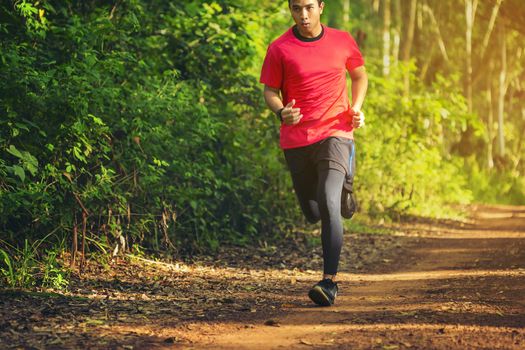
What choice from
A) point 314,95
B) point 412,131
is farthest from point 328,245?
point 412,131

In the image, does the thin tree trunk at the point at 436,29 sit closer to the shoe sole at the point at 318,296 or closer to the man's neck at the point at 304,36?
the man's neck at the point at 304,36

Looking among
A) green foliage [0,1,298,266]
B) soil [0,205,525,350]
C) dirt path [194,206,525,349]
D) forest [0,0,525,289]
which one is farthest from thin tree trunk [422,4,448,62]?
dirt path [194,206,525,349]

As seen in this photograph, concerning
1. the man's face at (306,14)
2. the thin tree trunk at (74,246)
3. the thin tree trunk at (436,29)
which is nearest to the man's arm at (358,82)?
the man's face at (306,14)

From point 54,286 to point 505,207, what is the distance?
17686 millimetres

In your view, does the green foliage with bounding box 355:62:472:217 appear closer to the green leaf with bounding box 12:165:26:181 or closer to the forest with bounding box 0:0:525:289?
the forest with bounding box 0:0:525:289

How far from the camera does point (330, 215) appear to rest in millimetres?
7117

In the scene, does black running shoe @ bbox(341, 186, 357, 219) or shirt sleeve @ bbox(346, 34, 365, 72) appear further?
black running shoe @ bbox(341, 186, 357, 219)

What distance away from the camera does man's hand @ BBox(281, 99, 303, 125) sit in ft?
22.8

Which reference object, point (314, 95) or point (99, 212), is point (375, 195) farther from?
point (314, 95)

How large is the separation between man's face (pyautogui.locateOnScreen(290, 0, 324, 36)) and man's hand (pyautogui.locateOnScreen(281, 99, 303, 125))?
0.60m

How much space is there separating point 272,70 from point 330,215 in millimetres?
1179

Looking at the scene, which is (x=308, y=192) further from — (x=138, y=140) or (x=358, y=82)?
(x=138, y=140)

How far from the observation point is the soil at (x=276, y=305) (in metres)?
5.61

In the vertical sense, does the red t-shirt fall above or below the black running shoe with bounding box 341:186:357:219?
above
